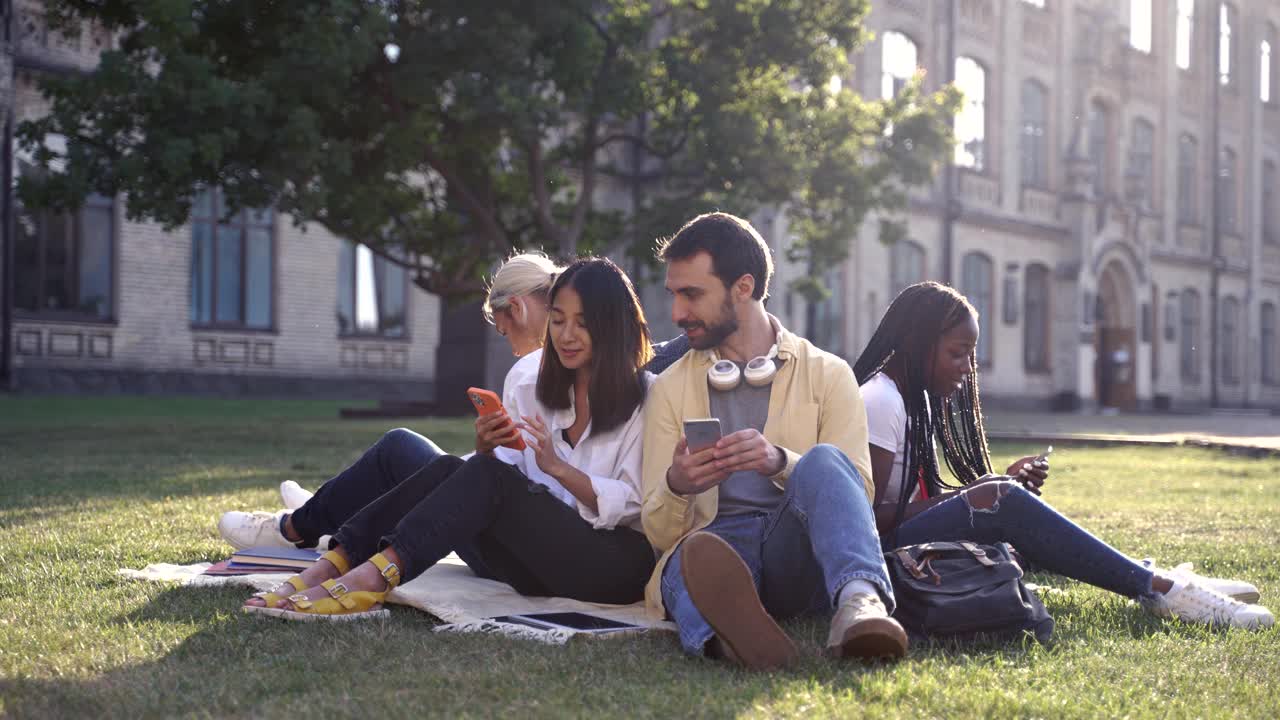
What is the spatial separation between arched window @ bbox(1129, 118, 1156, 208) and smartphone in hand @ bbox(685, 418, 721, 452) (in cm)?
3932

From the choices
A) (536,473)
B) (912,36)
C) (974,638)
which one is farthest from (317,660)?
(912,36)

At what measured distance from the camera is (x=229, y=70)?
1605 centimetres

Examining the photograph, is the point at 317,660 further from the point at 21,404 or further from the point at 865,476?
the point at 21,404

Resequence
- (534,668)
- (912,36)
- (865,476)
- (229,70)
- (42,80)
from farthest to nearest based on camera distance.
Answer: (912,36) < (229,70) < (42,80) < (865,476) < (534,668)

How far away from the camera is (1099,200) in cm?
3762

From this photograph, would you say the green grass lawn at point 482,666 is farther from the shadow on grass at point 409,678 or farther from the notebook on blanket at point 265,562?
the notebook on blanket at point 265,562

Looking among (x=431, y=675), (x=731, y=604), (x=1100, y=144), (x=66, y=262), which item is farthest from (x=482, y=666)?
(x=1100, y=144)

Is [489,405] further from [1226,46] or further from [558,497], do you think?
[1226,46]

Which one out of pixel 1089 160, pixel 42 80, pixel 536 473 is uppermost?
pixel 1089 160

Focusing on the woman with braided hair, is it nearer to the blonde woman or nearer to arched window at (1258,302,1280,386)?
the blonde woman

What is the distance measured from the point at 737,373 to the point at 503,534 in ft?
3.38

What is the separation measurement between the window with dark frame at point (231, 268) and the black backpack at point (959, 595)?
936 inches

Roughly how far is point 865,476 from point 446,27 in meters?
13.3

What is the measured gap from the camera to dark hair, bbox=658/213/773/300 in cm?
Answer: 438
